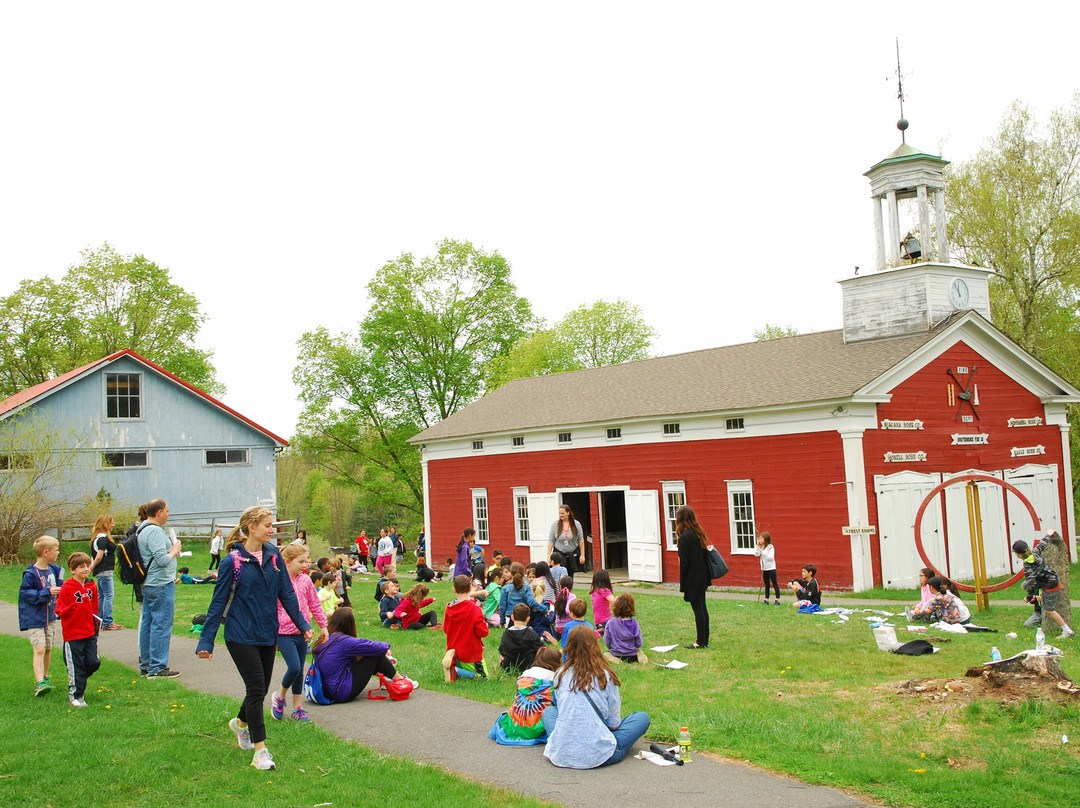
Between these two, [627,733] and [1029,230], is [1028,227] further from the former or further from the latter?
[627,733]

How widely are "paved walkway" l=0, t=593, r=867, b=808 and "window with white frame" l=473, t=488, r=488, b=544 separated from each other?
1878cm

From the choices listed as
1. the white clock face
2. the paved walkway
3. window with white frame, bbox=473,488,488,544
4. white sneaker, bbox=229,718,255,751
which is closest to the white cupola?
the white clock face

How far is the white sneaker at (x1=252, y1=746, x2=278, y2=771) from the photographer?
652 centimetres

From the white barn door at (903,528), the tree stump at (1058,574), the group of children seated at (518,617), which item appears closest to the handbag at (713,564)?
the group of children seated at (518,617)

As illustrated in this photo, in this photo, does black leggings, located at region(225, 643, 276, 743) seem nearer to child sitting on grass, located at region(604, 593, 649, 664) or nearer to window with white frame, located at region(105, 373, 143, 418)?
child sitting on grass, located at region(604, 593, 649, 664)

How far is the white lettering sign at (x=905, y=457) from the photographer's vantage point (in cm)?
1927

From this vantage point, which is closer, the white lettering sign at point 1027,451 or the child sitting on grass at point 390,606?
the child sitting on grass at point 390,606

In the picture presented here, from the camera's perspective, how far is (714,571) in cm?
1098

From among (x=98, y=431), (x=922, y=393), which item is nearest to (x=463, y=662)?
(x=922, y=393)

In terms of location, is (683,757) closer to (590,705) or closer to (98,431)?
(590,705)

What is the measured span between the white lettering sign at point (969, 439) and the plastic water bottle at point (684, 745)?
16178 millimetres

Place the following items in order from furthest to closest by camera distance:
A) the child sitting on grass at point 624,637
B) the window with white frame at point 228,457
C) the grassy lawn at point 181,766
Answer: the window with white frame at point 228,457 < the child sitting on grass at point 624,637 < the grassy lawn at point 181,766

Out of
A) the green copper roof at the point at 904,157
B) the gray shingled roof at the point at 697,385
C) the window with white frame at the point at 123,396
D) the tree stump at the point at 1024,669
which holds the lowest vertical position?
the tree stump at the point at 1024,669

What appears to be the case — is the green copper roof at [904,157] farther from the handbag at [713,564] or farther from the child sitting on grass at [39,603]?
the child sitting on grass at [39,603]
